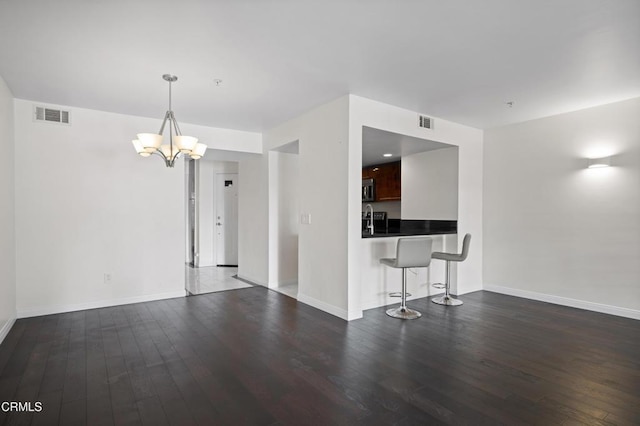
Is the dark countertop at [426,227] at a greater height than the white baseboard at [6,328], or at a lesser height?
greater

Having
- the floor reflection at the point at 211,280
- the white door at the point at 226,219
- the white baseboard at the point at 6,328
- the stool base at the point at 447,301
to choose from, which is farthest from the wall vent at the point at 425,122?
the white baseboard at the point at 6,328

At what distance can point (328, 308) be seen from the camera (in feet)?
13.9

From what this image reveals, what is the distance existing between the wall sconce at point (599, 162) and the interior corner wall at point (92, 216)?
5.64 metres

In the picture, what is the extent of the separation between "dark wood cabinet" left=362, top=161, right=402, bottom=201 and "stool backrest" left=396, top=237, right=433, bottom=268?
9.85ft

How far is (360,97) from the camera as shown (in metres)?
4.02

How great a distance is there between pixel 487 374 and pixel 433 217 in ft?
11.2

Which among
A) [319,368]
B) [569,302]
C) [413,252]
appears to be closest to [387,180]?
[413,252]

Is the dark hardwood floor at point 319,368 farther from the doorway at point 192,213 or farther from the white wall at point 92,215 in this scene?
the doorway at point 192,213

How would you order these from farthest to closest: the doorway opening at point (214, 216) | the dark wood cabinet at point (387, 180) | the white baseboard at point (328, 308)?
1. the doorway opening at point (214, 216)
2. the dark wood cabinet at point (387, 180)
3. the white baseboard at point (328, 308)

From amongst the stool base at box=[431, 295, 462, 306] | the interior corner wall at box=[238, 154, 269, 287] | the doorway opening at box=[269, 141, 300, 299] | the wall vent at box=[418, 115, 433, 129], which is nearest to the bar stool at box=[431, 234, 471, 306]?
the stool base at box=[431, 295, 462, 306]

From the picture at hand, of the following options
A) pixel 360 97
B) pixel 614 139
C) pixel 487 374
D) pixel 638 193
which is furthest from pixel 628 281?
pixel 360 97

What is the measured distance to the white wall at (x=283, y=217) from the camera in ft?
18.7
